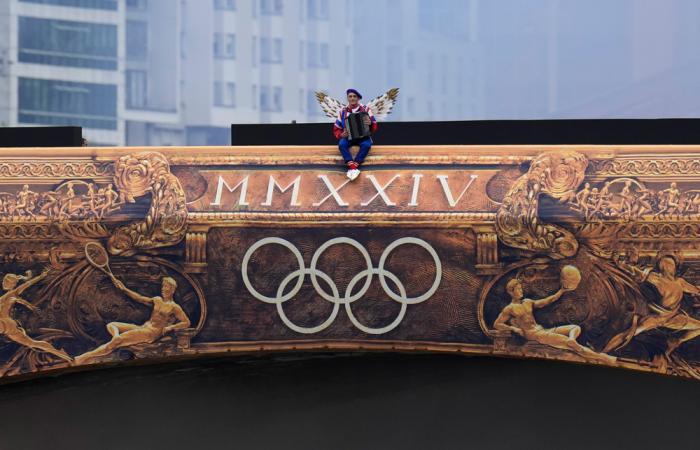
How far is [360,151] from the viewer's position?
13.9 m

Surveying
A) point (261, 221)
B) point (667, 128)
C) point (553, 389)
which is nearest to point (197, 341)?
point (261, 221)

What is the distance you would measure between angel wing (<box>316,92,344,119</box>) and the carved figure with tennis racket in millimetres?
3021

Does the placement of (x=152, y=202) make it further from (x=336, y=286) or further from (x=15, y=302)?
(x=336, y=286)

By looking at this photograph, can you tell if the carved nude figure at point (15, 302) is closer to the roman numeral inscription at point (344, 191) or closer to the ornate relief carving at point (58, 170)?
the ornate relief carving at point (58, 170)

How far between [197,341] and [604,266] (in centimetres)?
523

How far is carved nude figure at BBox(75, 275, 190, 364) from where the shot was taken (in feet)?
45.2

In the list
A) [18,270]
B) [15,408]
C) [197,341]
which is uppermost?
[18,270]

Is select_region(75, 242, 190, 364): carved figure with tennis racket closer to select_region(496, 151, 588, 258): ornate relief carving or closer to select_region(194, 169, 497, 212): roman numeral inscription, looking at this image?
select_region(194, 169, 497, 212): roman numeral inscription

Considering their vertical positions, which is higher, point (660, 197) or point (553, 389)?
point (660, 197)

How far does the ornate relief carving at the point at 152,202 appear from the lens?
45.6 ft

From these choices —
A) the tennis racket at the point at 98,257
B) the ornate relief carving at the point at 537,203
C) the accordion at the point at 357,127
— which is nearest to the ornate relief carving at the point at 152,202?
the tennis racket at the point at 98,257

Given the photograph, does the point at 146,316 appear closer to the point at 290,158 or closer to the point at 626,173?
the point at 290,158

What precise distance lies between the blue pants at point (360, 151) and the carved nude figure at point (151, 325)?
2.76 meters

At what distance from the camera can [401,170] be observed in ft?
45.7
